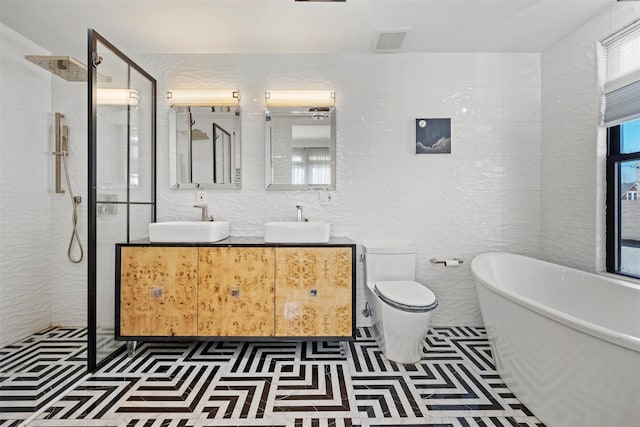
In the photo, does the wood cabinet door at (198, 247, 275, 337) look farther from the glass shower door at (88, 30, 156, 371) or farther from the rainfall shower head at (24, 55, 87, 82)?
the rainfall shower head at (24, 55, 87, 82)

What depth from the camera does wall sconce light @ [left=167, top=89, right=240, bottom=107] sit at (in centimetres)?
259

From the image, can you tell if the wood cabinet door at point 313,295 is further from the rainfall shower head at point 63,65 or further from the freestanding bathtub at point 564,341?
the rainfall shower head at point 63,65

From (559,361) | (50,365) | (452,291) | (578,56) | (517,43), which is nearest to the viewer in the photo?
(559,361)

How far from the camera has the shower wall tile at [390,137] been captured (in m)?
2.64

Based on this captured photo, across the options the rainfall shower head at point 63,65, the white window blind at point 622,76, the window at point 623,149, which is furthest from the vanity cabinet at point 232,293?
the white window blind at point 622,76

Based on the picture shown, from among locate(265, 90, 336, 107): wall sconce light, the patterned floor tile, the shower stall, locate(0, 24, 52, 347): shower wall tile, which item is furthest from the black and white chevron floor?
locate(265, 90, 336, 107): wall sconce light

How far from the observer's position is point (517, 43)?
8.16 ft

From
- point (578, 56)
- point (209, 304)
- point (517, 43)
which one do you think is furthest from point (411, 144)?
point (209, 304)

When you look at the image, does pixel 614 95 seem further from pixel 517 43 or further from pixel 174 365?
pixel 174 365

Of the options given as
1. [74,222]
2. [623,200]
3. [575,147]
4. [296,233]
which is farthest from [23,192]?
[623,200]

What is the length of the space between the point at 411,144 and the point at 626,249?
1.63 meters

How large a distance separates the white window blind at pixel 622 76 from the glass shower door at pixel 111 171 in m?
3.29

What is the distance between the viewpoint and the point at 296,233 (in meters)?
2.16

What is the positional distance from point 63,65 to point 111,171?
92cm
